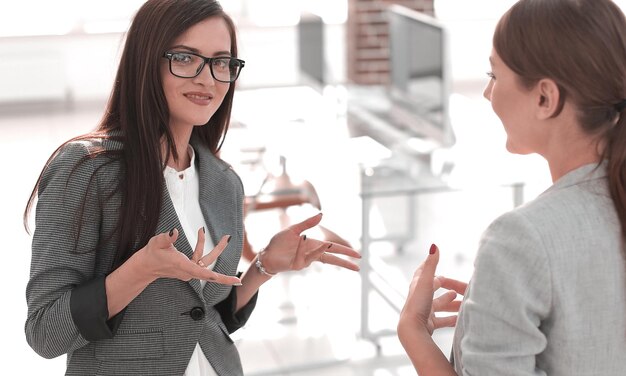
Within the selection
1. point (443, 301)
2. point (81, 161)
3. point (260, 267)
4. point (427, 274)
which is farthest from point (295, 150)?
point (427, 274)

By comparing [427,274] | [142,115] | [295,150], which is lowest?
[295,150]

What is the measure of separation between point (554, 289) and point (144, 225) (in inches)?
30.1

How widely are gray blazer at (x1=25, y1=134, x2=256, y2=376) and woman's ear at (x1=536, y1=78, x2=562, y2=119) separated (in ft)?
2.38

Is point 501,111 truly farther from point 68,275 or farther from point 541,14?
point 68,275

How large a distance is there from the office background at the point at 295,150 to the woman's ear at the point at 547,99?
946mm

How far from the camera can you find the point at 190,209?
6.11 feet

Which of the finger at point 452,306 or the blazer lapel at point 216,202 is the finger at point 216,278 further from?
the finger at point 452,306

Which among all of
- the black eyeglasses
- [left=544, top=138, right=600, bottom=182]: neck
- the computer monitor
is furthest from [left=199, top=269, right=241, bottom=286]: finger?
the computer monitor

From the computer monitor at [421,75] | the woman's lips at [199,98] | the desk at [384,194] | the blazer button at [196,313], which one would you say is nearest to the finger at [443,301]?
the blazer button at [196,313]

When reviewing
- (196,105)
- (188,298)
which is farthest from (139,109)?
(188,298)

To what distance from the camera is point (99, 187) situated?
1656 millimetres

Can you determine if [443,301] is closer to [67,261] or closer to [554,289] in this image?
[554,289]

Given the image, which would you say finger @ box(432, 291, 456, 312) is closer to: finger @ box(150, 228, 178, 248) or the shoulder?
finger @ box(150, 228, 178, 248)

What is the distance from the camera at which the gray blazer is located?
5.33 ft
